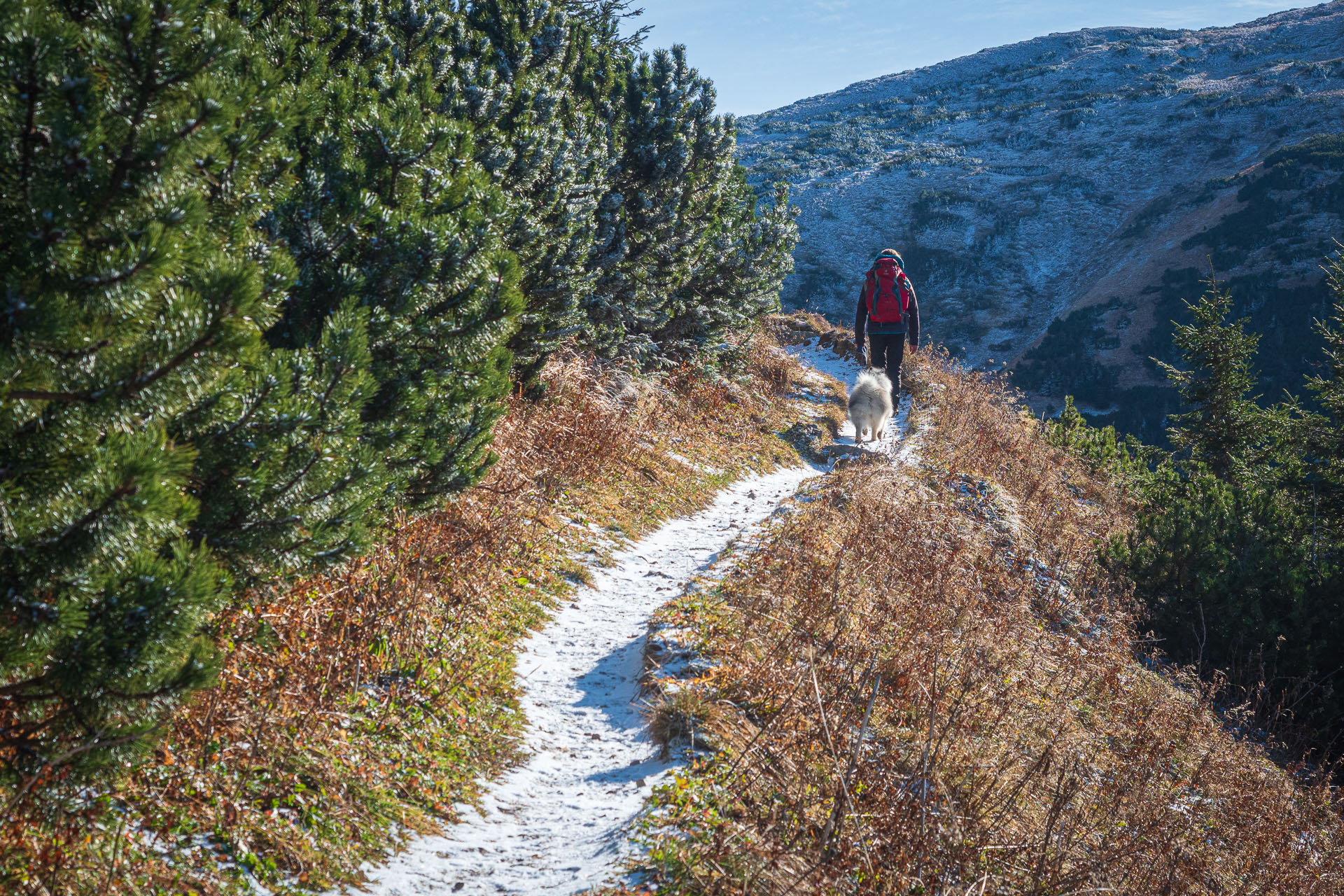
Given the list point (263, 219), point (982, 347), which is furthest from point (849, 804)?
point (982, 347)

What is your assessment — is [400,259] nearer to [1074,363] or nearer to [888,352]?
[888,352]

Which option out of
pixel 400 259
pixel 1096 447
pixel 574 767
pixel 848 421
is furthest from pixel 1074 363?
pixel 400 259

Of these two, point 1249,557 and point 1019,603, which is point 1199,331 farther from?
point 1019,603

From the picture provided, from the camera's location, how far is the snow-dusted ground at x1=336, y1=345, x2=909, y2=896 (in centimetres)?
346

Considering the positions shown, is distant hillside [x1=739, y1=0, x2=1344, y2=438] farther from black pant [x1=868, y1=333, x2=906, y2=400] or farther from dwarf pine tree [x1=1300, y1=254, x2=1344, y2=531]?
black pant [x1=868, y1=333, x2=906, y2=400]

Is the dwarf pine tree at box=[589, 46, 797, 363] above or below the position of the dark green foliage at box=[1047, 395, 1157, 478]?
above

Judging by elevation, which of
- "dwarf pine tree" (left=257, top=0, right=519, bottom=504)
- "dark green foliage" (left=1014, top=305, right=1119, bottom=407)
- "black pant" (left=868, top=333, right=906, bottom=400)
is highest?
"dwarf pine tree" (left=257, top=0, right=519, bottom=504)

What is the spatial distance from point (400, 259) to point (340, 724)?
2718mm

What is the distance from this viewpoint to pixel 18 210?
2.06 m

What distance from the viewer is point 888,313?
557 inches

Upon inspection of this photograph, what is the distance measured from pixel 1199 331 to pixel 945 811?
1890cm

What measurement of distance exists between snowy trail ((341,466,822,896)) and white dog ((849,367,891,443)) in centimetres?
727

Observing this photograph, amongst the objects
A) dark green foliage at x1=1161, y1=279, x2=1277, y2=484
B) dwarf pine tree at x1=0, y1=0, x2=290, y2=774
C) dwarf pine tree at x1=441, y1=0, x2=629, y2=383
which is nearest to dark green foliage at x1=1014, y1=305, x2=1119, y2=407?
dark green foliage at x1=1161, y1=279, x2=1277, y2=484

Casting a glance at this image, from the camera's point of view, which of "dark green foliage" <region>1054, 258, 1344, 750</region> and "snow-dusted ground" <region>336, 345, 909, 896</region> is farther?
"dark green foliage" <region>1054, 258, 1344, 750</region>
